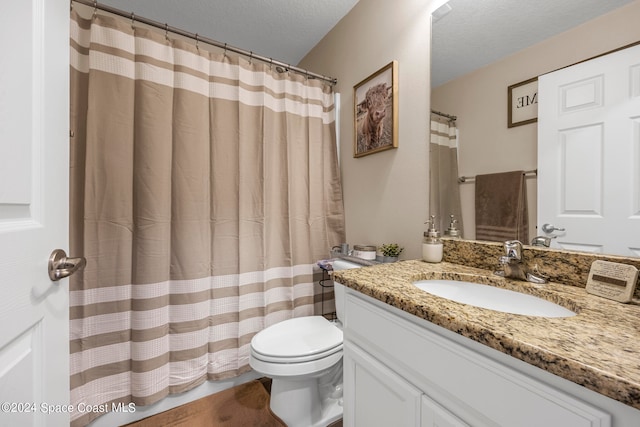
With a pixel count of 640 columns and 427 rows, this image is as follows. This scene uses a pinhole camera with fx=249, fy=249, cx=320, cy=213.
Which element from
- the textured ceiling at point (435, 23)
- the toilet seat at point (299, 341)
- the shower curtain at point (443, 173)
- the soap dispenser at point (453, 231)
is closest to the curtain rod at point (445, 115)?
the shower curtain at point (443, 173)

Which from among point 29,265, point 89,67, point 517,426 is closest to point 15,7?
point 29,265

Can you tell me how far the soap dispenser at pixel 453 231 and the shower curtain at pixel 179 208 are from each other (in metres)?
0.86

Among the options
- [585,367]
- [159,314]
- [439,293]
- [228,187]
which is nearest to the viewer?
[585,367]

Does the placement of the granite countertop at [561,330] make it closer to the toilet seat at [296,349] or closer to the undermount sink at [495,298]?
the undermount sink at [495,298]

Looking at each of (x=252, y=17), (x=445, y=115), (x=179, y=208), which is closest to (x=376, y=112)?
(x=445, y=115)

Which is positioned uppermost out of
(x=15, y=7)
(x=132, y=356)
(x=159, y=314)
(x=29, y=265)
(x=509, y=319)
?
(x=15, y=7)

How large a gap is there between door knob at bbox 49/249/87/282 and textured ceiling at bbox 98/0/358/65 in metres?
1.75

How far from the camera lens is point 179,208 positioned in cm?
133

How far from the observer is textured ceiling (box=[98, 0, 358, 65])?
1.60 metres

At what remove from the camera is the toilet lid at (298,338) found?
3.67 feet

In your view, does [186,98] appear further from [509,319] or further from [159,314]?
[509,319]

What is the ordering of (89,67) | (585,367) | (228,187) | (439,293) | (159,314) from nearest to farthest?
1. (585,367)
2. (439,293)
3. (89,67)
4. (159,314)
5. (228,187)

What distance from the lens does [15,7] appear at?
463 mm

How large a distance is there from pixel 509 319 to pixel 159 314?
146cm
